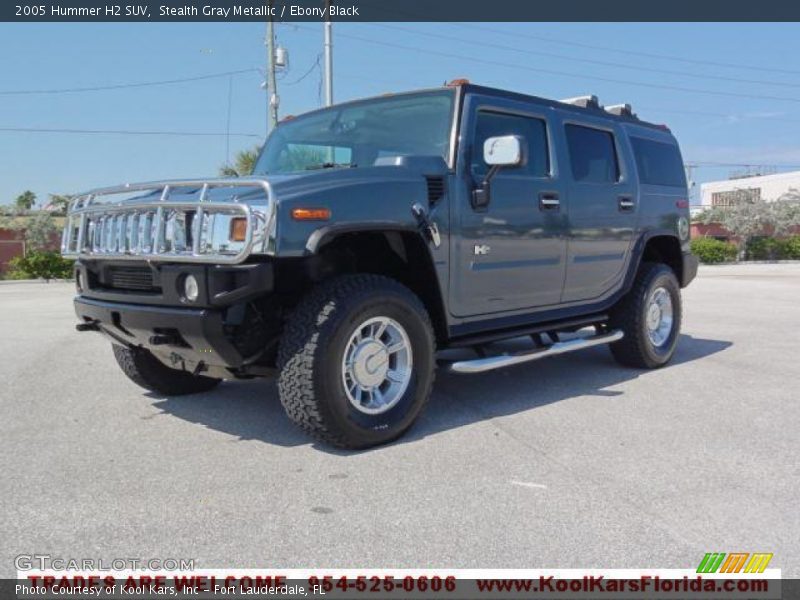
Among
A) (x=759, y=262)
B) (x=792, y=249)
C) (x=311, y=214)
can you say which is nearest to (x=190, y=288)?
(x=311, y=214)

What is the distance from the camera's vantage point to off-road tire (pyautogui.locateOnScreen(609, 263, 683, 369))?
6.13 meters

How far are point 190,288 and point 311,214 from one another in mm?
705

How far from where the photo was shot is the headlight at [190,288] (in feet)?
11.7

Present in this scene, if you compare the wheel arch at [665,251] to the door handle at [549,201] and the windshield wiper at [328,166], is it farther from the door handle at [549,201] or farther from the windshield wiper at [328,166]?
the windshield wiper at [328,166]

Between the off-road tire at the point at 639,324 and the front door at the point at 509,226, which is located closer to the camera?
the front door at the point at 509,226

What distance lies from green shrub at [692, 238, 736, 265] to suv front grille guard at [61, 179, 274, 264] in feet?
103

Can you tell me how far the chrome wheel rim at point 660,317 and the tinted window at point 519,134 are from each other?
195 centimetres

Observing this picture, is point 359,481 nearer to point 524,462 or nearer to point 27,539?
point 524,462

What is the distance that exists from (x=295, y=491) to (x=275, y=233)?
47.4 inches

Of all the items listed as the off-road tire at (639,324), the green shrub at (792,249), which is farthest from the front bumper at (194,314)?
the green shrub at (792,249)

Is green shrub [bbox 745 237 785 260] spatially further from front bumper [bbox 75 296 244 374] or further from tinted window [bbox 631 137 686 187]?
front bumper [bbox 75 296 244 374]

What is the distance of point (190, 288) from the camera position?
3.62m

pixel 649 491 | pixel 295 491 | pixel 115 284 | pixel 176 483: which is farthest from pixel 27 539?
pixel 649 491

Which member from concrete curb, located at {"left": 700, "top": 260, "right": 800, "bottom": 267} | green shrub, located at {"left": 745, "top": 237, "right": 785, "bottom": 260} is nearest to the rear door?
concrete curb, located at {"left": 700, "top": 260, "right": 800, "bottom": 267}
